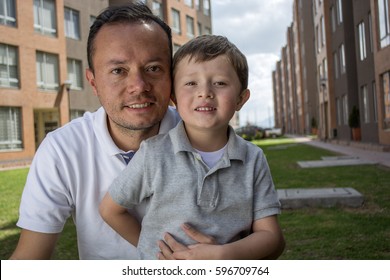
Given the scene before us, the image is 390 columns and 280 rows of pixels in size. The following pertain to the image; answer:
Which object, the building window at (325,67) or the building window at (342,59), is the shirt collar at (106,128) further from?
the building window at (325,67)

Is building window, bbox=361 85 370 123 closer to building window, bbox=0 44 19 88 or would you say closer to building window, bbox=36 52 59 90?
building window, bbox=36 52 59 90

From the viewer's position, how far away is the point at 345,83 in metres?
17.8

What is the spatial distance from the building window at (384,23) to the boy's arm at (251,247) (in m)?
10.4

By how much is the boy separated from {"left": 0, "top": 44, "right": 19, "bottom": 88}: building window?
36.1 feet

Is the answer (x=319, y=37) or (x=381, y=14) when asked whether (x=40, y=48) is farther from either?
(x=319, y=37)

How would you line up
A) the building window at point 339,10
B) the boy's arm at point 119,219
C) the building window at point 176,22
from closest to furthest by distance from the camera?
the boy's arm at point 119,219 < the building window at point 176,22 < the building window at point 339,10

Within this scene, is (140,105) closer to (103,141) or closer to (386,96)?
(103,141)

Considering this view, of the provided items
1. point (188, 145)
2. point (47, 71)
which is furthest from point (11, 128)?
point (188, 145)

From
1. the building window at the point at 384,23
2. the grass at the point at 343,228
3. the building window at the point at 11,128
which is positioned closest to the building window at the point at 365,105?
the building window at the point at 384,23

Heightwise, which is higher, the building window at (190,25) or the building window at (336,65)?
the building window at (336,65)

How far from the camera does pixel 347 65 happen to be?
17.3 metres

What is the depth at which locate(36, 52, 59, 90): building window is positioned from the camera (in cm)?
1354

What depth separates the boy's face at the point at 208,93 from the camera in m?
1.36
